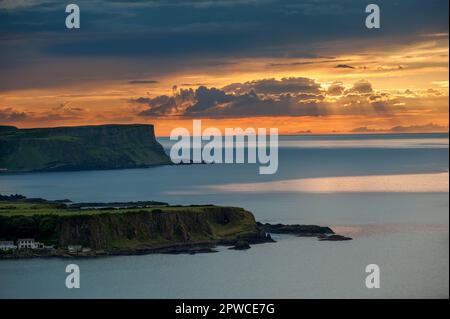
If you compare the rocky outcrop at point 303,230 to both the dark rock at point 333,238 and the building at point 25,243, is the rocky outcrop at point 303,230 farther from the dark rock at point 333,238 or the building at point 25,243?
the building at point 25,243

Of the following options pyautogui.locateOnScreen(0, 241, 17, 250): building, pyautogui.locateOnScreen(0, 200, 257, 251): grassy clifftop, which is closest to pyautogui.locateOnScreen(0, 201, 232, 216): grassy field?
pyautogui.locateOnScreen(0, 200, 257, 251): grassy clifftop

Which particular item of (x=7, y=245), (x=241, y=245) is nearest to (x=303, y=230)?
(x=241, y=245)

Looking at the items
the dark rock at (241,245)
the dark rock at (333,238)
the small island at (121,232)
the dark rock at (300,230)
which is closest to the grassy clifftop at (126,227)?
the small island at (121,232)

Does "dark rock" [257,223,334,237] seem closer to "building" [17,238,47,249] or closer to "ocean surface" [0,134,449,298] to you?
"ocean surface" [0,134,449,298]

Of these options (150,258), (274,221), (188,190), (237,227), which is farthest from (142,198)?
(150,258)

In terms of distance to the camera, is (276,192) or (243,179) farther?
(243,179)

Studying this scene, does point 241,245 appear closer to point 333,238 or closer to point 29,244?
point 333,238

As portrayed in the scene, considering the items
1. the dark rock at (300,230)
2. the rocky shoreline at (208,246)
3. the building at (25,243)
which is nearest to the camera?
the rocky shoreline at (208,246)
